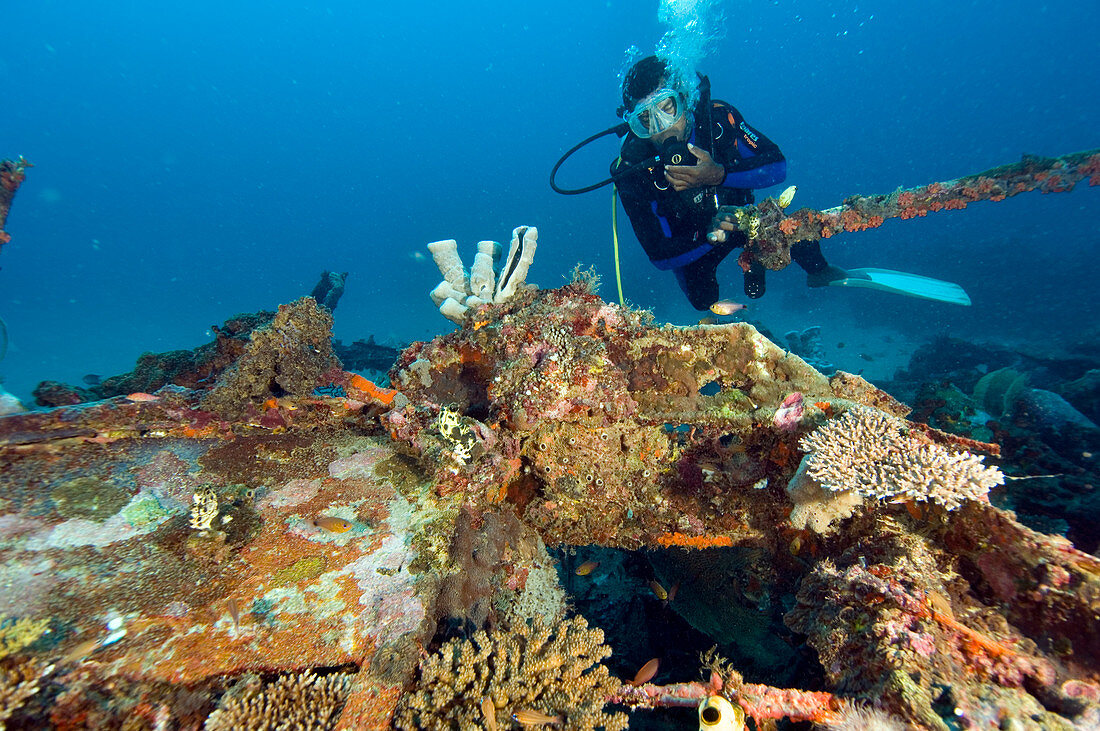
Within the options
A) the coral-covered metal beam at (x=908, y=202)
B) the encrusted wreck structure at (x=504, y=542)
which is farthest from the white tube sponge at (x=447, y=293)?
the coral-covered metal beam at (x=908, y=202)

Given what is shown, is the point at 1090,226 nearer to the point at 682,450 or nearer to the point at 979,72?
the point at 682,450

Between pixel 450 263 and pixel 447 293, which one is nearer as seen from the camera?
pixel 447 293

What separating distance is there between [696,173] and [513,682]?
6.15m

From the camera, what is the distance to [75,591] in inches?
95.4

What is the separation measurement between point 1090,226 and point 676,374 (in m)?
61.5

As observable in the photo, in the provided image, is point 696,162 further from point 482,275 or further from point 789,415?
point 789,415

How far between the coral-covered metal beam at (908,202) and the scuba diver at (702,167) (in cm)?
38

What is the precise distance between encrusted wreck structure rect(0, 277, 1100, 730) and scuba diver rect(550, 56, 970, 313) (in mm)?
2925

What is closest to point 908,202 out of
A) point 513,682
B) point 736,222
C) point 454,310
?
point 736,222

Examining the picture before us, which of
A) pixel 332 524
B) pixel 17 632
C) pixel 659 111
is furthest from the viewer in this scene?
pixel 659 111

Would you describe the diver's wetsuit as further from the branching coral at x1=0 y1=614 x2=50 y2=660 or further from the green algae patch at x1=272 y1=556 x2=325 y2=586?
the branching coral at x1=0 y1=614 x2=50 y2=660

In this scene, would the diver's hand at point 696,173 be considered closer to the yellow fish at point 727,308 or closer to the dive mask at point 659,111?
the dive mask at point 659,111

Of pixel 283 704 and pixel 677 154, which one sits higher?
pixel 677 154

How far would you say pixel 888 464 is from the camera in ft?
9.37
